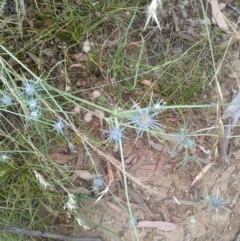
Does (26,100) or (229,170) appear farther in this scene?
(229,170)

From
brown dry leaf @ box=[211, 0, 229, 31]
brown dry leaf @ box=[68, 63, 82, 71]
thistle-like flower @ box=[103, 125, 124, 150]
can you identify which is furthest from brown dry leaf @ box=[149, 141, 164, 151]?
brown dry leaf @ box=[211, 0, 229, 31]

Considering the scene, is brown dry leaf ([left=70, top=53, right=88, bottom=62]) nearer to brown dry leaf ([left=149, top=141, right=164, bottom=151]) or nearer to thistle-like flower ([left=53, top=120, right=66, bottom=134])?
thistle-like flower ([left=53, top=120, right=66, bottom=134])

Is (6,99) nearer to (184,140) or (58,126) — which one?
(58,126)

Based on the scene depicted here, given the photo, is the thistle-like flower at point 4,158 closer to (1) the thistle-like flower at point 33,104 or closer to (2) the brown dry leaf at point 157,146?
(1) the thistle-like flower at point 33,104

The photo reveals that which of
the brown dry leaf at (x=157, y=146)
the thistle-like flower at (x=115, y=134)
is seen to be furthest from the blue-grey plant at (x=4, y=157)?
the brown dry leaf at (x=157, y=146)

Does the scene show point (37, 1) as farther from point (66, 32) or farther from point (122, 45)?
point (122, 45)

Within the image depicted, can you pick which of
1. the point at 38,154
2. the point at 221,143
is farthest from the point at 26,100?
the point at 221,143

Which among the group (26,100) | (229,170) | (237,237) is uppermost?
(26,100)
